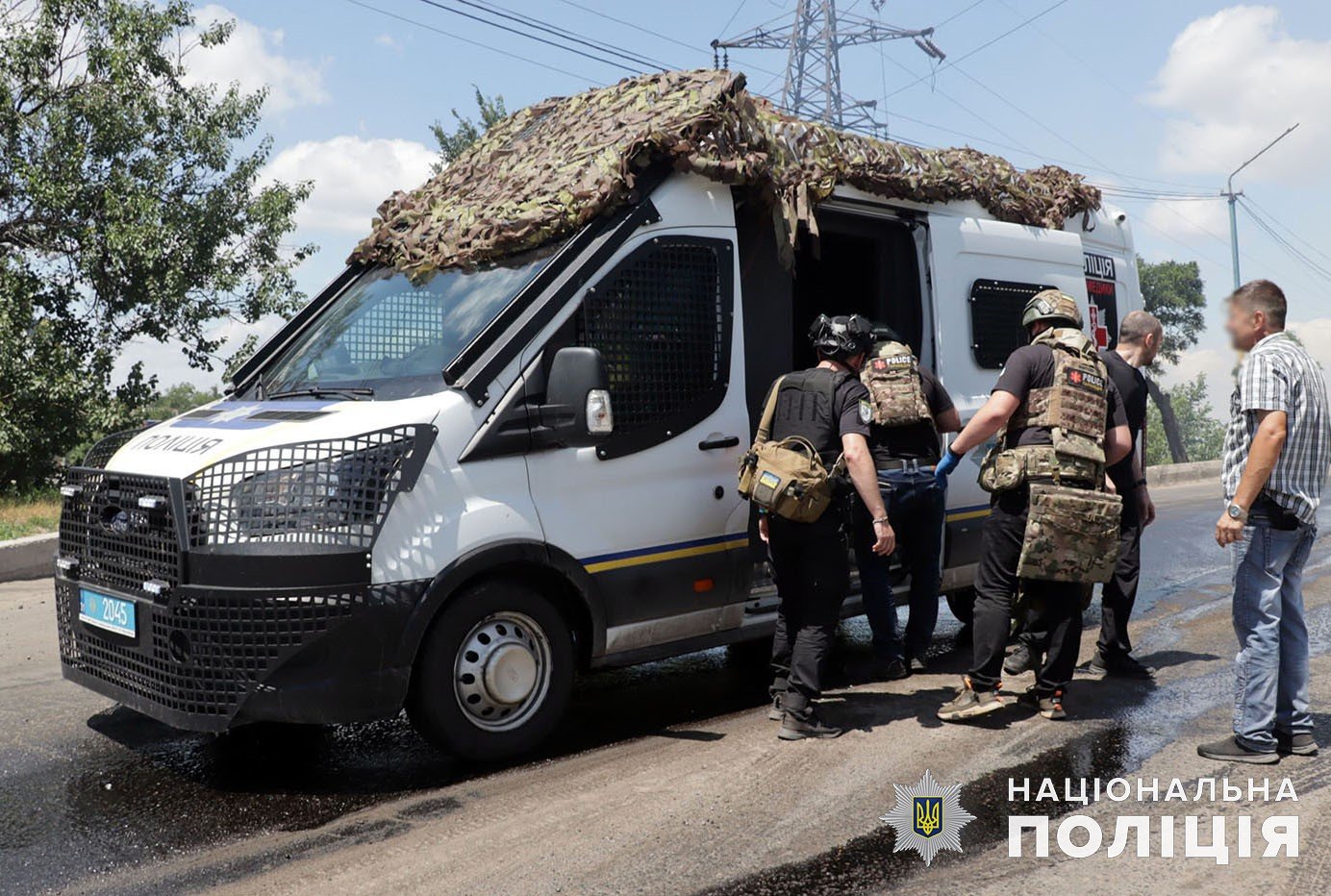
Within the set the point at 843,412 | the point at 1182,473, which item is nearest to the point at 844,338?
the point at 843,412

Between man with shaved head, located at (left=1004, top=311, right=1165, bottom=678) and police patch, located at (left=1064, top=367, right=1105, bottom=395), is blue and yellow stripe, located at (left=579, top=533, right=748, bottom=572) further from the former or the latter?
man with shaved head, located at (left=1004, top=311, right=1165, bottom=678)

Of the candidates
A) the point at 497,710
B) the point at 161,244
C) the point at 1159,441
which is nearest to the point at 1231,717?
the point at 497,710

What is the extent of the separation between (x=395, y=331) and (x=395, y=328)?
22 mm

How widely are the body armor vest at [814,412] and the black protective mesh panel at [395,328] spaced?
1.55 m

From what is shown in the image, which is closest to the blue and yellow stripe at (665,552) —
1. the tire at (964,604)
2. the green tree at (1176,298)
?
the tire at (964,604)

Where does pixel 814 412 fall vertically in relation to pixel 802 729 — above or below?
above

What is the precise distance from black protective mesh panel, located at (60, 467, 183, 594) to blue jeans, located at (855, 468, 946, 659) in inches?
132

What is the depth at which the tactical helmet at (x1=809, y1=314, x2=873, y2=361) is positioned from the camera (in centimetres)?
522

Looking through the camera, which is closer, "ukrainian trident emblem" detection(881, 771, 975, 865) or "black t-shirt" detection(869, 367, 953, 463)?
"ukrainian trident emblem" detection(881, 771, 975, 865)

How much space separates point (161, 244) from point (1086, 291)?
36.0 feet

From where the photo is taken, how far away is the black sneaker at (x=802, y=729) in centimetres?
500

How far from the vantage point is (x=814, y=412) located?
5.16 m

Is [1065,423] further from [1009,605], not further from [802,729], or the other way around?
[802,729]

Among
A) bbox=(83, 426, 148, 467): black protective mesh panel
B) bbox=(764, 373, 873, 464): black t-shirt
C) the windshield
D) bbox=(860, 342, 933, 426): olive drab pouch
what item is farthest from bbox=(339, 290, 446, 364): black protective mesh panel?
bbox=(860, 342, 933, 426): olive drab pouch
